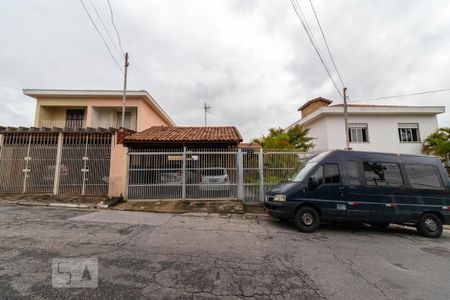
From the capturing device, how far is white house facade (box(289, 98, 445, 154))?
15.6m

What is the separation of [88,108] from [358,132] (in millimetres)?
20648

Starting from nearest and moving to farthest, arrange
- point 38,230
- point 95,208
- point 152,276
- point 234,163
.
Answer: point 152,276 < point 38,230 < point 95,208 < point 234,163

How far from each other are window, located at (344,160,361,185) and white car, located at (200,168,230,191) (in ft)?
16.0

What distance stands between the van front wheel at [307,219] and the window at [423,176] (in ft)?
10.3

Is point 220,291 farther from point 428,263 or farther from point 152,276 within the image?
point 428,263

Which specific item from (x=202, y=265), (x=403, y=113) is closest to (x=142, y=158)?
(x=202, y=265)

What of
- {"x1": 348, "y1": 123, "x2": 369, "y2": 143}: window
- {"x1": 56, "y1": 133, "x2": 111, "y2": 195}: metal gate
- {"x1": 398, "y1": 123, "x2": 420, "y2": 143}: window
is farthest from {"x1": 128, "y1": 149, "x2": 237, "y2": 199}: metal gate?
{"x1": 398, "y1": 123, "x2": 420, "y2": 143}: window

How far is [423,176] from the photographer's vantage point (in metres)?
6.38

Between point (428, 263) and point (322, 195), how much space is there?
7.94 feet

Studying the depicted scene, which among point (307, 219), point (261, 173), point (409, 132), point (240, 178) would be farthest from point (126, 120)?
point (409, 132)

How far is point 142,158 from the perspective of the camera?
31.9 ft

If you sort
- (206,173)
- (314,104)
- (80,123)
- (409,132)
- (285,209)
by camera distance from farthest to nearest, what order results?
1. (314,104)
2. (80,123)
3. (409,132)
4. (206,173)
5. (285,209)

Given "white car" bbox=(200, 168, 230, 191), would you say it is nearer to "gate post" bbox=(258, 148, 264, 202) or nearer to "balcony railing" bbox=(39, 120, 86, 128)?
"gate post" bbox=(258, 148, 264, 202)

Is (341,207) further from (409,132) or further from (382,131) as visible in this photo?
(409,132)
